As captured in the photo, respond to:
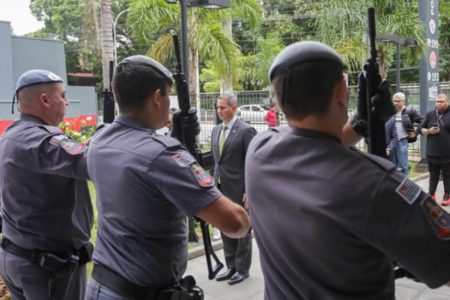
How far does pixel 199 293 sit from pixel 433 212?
4.17 ft

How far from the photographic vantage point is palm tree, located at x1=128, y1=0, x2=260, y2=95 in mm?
10867

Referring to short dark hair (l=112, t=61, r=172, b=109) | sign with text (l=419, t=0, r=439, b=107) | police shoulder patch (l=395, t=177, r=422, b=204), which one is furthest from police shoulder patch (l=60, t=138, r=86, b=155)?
→ sign with text (l=419, t=0, r=439, b=107)

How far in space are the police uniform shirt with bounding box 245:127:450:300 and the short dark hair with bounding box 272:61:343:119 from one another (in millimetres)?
75

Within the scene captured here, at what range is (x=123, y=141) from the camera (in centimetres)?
203

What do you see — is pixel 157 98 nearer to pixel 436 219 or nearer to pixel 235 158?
pixel 436 219

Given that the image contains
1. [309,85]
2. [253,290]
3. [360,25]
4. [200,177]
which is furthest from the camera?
[360,25]

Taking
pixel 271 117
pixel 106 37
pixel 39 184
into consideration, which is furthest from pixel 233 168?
pixel 271 117

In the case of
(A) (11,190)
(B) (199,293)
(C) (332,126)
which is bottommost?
(B) (199,293)

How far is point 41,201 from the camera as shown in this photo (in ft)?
8.52

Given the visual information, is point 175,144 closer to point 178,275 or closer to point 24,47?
point 178,275

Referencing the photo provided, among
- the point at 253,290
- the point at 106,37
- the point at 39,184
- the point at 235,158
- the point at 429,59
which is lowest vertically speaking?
the point at 253,290

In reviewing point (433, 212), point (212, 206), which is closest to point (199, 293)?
point (212, 206)

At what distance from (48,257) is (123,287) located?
0.79 meters

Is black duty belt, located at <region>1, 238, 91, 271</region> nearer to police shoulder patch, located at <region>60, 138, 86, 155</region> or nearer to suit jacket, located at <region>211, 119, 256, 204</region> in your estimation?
police shoulder patch, located at <region>60, 138, 86, 155</region>
